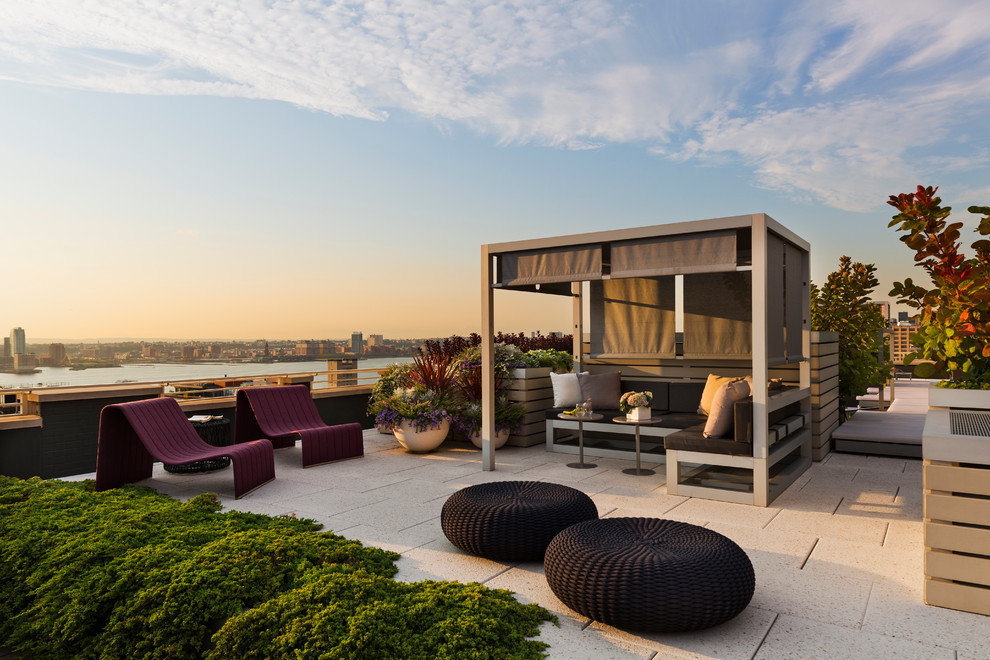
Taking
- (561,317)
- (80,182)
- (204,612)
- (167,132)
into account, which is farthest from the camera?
(80,182)

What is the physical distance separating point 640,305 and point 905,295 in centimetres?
326

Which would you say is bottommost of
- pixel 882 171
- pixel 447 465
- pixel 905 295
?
pixel 447 465

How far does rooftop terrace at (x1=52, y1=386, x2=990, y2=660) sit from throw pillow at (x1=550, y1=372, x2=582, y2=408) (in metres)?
0.64

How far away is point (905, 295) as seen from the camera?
13.3 feet

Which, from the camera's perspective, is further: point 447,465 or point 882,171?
point 882,171

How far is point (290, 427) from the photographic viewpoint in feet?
21.6

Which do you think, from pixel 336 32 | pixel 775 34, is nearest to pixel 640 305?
pixel 775 34

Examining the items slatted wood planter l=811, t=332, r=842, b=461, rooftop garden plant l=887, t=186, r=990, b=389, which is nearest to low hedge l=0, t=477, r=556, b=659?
rooftop garden plant l=887, t=186, r=990, b=389

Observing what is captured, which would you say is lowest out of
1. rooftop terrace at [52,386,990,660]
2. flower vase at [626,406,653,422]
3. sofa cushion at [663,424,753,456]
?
rooftop terrace at [52,386,990,660]

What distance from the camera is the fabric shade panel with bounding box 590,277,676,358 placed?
6945 mm

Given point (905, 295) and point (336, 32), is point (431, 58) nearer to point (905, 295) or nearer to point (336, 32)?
point (336, 32)

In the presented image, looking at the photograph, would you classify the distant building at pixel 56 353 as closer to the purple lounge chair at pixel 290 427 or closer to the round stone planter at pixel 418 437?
the purple lounge chair at pixel 290 427

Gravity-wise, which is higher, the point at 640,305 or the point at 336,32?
the point at 336,32

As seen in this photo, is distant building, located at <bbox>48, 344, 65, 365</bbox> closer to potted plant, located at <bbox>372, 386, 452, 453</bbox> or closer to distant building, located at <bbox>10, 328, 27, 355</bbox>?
distant building, located at <bbox>10, 328, 27, 355</bbox>
